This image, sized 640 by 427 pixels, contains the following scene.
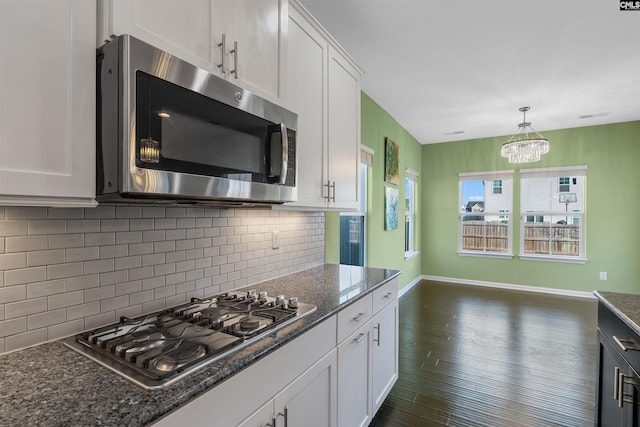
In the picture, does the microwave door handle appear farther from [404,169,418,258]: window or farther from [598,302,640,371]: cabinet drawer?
[404,169,418,258]: window

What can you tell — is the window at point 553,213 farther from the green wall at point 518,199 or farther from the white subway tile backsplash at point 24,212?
the white subway tile backsplash at point 24,212

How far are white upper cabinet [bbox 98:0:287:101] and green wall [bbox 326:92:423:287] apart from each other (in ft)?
5.10

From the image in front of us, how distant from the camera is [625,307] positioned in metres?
1.51

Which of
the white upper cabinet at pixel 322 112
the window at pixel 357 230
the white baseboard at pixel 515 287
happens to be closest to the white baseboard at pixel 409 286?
the white baseboard at pixel 515 287

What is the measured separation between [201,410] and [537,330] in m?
4.11

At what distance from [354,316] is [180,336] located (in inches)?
35.1

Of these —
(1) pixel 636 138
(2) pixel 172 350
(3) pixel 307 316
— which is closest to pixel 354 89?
(3) pixel 307 316

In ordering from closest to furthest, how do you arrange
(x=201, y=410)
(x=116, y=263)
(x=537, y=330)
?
1. (x=201, y=410)
2. (x=116, y=263)
3. (x=537, y=330)

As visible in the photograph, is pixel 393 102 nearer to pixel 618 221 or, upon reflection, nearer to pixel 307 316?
pixel 307 316

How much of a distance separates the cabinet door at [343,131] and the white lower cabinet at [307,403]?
1033 millimetres

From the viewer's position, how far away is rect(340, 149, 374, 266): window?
3.55 m

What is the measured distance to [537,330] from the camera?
146 inches

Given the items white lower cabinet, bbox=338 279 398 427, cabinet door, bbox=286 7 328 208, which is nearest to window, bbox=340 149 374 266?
white lower cabinet, bbox=338 279 398 427

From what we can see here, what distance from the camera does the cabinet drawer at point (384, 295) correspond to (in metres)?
2.00
